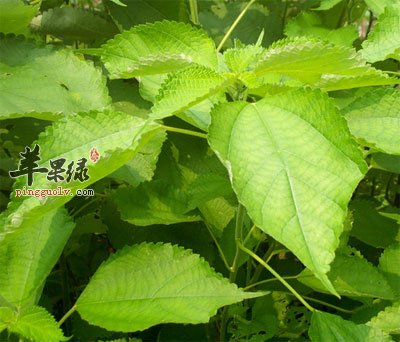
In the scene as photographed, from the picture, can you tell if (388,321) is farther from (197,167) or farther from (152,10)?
(152,10)

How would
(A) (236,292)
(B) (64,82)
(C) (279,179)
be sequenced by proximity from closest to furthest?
(C) (279,179)
(A) (236,292)
(B) (64,82)

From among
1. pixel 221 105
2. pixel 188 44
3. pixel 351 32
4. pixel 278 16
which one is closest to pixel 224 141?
pixel 221 105

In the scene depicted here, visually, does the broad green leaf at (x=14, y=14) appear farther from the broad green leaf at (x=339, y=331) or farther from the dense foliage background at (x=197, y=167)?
the broad green leaf at (x=339, y=331)

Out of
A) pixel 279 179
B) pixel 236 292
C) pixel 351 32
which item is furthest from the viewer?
pixel 351 32

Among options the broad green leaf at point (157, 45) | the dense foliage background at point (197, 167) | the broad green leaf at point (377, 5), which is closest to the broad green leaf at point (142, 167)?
the dense foliage background at point (197, 167)

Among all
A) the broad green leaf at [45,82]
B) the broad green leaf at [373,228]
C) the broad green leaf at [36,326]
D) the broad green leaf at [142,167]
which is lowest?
the broad green leaf at [373,228]

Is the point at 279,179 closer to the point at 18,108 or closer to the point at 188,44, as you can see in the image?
the point at 188,44

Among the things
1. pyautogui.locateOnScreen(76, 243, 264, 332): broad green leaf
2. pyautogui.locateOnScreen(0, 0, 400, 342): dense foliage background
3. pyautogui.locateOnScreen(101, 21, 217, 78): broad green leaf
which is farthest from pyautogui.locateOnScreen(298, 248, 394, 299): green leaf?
pyautogui.locateOnScreen(101, 21, 217, 78): broad green leaf
